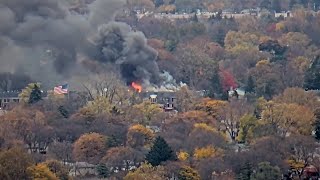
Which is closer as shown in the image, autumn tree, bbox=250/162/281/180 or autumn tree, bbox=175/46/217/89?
autumn tree, bbox=250/162/281/180

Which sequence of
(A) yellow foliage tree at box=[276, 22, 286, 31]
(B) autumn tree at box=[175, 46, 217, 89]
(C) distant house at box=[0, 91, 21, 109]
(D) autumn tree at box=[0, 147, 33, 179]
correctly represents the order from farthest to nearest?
(A) yellow foliage tree at box=[276, 22, 286, 31] → (B) autumn tree at box=[175, 46, 217, 89] → (C) distant house at box=[0, 91, 21, 109] → (D) autumn tree at box=[0, 147, 33, 179]

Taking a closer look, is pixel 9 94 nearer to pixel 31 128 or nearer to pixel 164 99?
pixel 164 99

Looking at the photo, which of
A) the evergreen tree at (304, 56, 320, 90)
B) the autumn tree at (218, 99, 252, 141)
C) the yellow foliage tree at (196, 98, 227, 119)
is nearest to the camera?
the autumn tree at (218, 99, 252, 141)

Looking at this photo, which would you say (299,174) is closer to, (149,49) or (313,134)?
(313,134)

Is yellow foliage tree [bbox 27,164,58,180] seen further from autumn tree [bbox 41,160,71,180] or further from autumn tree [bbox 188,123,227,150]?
autumn tree [bbox 188,123,227,150]

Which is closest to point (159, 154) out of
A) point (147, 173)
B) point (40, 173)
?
point (147, 173)

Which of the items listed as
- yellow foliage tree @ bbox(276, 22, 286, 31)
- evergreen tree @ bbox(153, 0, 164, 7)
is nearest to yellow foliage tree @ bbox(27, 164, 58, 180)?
yellow foliage tree @ bbox(276, 22, 286, 31)
